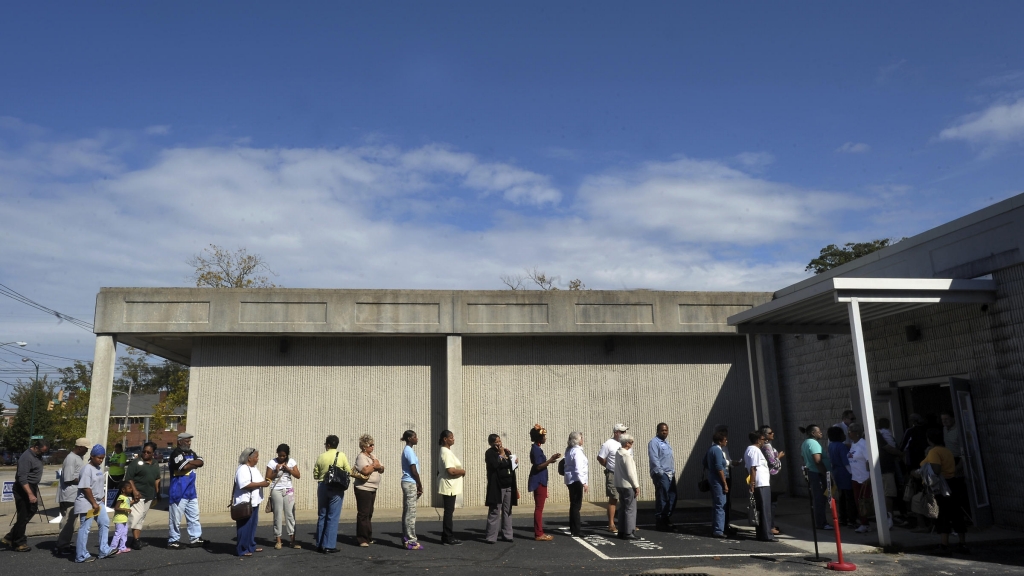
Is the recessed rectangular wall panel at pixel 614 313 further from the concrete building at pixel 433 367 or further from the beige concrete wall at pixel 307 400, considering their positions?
the beige concrete wall at pixel 307 400

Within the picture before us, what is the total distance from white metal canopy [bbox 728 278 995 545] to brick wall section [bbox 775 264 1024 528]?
330 millimetres

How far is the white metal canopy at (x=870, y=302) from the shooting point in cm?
916

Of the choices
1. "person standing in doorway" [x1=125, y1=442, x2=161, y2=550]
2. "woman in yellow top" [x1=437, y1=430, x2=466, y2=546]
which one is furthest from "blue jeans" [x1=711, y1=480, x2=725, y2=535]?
"person standing in doorway" [x1=125, y1=442, x2=161, y2=550]

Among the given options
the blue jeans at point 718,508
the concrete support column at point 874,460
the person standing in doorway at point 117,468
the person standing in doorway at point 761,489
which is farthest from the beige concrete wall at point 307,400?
the concrete support column at point 874,460

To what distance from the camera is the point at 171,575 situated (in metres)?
8.23

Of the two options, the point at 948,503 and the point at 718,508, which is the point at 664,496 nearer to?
the point at 718,508

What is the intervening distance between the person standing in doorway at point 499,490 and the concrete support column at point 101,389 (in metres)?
7.94

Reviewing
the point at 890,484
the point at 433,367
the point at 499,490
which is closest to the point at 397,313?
the point at 433,367

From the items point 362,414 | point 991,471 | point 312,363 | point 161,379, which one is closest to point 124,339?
point 312,363

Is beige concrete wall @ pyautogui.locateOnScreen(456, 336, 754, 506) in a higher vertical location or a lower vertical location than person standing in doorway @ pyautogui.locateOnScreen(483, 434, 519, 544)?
higher

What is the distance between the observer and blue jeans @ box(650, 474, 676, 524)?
11.0m

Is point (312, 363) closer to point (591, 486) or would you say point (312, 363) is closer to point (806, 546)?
point (591, 486)

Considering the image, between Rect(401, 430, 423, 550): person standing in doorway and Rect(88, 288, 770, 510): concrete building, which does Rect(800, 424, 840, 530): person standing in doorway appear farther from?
Rect(401, 430, 423, 550): person standing in doorway

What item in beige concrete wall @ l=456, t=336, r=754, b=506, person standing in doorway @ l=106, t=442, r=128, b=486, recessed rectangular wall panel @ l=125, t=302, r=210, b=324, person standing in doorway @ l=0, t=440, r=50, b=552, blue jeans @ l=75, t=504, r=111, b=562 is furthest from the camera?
beige concrete wall @ l=456, t=336, r=754, b=506
